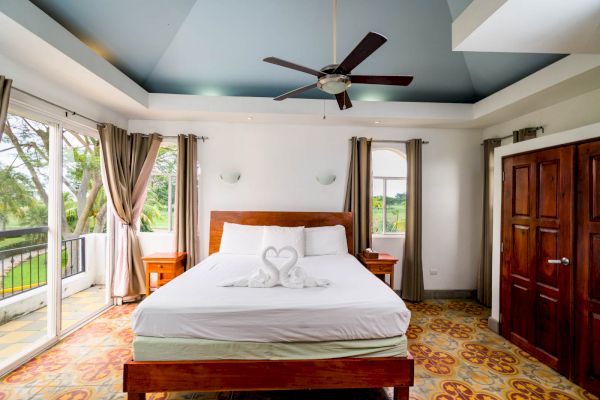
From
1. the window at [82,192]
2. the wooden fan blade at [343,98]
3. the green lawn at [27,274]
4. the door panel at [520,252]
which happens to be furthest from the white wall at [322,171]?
the green lawn at [27,274]

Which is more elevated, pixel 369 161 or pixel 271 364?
pixel 369 161

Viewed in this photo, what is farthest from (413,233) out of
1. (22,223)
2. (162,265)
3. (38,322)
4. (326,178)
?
(22,223)

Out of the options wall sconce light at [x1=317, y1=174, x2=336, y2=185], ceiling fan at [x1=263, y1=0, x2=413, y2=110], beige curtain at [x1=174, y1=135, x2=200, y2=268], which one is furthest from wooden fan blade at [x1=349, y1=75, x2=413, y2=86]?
beige curtain at [x1=174, y1=135, x2=200, y2=268]

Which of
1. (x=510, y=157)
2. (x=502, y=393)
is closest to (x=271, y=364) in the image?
(x=502, y=393)

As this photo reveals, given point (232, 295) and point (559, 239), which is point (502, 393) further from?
point (232, 295)

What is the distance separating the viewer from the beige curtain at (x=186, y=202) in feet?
12.6

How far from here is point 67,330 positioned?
293 cm

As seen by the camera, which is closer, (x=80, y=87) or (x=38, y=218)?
(x=80, y=87)

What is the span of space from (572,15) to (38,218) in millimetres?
5163

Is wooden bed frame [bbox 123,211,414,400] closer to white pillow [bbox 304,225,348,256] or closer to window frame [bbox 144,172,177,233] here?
white pillow [bbox 304,225,348,256]

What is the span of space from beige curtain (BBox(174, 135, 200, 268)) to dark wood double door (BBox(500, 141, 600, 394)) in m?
3.74

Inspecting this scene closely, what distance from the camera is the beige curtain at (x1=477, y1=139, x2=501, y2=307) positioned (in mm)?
3857

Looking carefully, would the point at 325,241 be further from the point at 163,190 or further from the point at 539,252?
the point at 163,190

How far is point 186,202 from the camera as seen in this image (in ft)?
12.7
